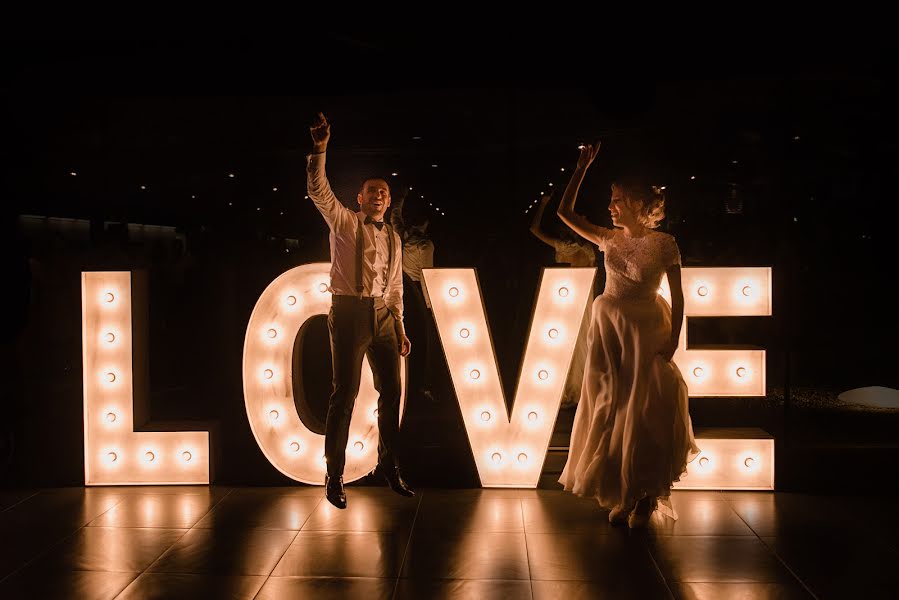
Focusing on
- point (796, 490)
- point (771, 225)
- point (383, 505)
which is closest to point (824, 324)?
point (771, 225)

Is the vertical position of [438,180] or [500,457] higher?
[438,180]

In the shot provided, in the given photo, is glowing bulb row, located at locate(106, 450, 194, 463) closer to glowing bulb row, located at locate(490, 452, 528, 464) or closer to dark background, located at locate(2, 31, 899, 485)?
dark background, located at locate(2, 31, 899, 485)

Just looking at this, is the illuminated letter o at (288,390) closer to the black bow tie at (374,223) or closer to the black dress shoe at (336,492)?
the black dress shoe at (336,492)

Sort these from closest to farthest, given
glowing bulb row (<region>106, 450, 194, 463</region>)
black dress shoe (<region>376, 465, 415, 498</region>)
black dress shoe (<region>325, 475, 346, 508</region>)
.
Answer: black dress shoe (<region>325, 475, 346, 508</region>)
black dress shoe (<region>376, 465, 415, 498</region>)
glowing bulb row (<region>106, 450, 194, 463</region>)

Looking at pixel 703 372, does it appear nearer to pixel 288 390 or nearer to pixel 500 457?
pixel 500 457

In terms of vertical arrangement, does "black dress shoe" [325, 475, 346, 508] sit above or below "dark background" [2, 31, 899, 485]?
below

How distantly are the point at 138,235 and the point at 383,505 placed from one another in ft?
51.8

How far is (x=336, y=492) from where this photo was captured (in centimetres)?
449

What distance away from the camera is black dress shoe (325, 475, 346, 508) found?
446 cm

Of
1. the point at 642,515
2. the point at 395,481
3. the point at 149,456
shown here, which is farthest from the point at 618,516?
the point at 149,456

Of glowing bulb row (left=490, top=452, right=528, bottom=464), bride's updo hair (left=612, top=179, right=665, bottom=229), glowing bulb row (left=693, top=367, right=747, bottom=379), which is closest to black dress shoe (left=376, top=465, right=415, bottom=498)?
glowing bulb row (left=490, top=452, right=528, bottom=464)

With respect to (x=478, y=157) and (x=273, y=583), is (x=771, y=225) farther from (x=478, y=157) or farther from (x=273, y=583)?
(x=273, y=583)

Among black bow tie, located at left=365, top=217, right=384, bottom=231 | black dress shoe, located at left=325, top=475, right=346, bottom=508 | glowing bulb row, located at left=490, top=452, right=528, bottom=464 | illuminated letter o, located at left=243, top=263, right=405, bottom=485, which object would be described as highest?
black bow tie, located at left=365, top=217, right=384, bottom=231

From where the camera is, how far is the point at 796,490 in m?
4.84
